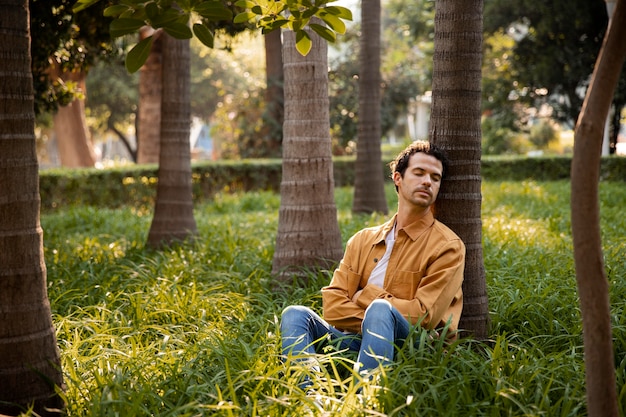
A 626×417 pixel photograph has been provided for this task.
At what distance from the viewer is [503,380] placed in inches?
128

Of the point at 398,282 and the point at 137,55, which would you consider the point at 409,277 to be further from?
the point at 137,55

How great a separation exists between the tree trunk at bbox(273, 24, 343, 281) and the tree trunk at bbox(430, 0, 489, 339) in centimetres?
196

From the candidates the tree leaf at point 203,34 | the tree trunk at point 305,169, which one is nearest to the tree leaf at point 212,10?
the tree leaf at point 203,34

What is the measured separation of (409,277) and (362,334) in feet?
1.32

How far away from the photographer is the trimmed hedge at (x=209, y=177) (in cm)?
1289

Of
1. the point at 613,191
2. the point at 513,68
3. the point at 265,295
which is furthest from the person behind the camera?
the point at 513,68

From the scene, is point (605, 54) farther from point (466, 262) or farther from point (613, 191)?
point (613, 191)

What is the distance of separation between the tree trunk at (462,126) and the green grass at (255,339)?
1.33ft

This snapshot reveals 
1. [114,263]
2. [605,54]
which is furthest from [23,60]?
[114,263]

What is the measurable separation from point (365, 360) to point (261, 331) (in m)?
0.98

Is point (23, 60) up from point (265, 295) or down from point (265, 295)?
up

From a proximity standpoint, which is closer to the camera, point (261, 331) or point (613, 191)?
point (261, 331)

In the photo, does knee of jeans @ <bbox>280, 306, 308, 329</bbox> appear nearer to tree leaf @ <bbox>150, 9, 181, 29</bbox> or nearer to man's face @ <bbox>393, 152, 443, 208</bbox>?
man's face @ <bbox>393, 152, 443, 208</bbox>

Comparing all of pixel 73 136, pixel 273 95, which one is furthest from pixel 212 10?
pixel 73 136
